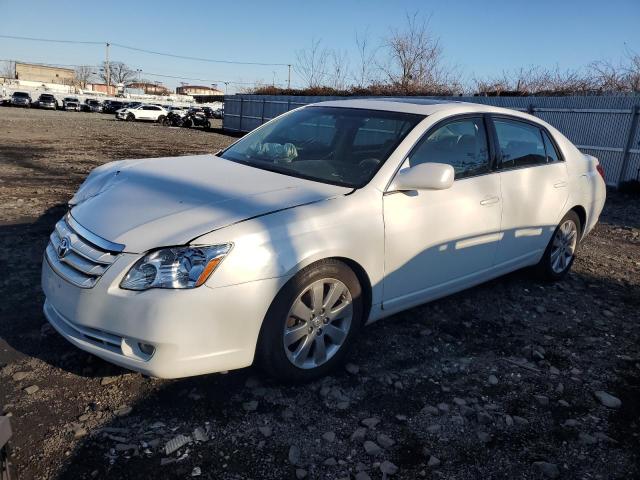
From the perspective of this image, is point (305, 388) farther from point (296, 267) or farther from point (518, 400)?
point (518, 400)

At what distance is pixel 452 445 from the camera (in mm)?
2621

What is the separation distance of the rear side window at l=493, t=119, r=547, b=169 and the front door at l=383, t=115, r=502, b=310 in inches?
8.4

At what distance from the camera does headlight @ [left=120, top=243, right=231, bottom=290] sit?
98.1 inches

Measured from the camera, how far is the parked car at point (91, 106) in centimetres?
5072

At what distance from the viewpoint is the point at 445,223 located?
3523 millimetres

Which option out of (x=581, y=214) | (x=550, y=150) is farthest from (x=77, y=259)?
(x=581, y=214)

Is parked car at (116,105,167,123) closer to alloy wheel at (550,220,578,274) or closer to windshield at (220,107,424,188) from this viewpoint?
windshield at (220,107,424,188)

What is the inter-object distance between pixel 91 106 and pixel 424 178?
54.7 metres

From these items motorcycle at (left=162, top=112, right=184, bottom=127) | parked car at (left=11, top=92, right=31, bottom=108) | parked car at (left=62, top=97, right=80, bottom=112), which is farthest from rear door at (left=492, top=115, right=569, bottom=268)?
parked car at (left=11, top=92, right=31, bottom=108)

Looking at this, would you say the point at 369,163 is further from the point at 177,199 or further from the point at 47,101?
the point at 47,101

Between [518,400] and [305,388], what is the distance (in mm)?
1264

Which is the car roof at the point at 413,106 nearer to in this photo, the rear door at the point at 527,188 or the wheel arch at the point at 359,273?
the rear door at the point at 527,188

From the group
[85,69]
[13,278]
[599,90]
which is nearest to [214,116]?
[599,90]

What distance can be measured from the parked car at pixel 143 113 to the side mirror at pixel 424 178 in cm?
3853
